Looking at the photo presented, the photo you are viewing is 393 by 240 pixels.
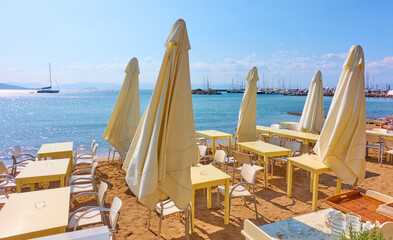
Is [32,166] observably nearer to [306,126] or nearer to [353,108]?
[353,108]

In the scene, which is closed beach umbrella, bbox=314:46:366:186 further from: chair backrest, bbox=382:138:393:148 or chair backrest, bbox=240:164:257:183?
chair backrest, bbox=382:138:393:148

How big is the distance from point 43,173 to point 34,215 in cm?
171

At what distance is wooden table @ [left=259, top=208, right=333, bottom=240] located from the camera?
2.07 meters

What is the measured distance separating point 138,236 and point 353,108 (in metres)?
4.47

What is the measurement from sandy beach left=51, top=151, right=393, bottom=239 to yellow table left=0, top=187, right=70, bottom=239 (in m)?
1.29

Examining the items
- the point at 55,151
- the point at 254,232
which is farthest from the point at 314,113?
the point at 55,151

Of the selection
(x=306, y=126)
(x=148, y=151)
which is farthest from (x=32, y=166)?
(x=306, y=126)

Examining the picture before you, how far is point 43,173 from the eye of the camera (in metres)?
3.80

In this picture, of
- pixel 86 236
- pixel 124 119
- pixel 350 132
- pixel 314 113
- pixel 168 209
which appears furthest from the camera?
pixel 314 113

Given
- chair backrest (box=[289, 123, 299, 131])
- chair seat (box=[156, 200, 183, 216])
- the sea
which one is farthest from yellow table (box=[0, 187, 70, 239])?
chair backrest (box=[289, 123, 299, 131])

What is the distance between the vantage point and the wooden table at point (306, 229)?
2.07 meters

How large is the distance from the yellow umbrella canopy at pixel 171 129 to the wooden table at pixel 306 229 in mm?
1121

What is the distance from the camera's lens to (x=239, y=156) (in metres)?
5.09

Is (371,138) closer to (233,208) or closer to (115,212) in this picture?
(233,208)
